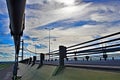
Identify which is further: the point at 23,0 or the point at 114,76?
the point at 114,76

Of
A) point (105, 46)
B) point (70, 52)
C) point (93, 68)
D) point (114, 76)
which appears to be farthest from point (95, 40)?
point (70, 52)

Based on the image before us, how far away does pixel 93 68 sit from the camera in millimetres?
9688

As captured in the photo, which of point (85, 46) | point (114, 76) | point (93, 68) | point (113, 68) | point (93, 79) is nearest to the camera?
point (114, 76)

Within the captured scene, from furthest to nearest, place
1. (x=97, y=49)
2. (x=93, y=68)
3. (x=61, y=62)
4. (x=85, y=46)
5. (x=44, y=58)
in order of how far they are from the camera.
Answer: (x=44, y=58), (x=61, y=62), (x=85, y=46), (x=97, y=49), (x=93, y=68)

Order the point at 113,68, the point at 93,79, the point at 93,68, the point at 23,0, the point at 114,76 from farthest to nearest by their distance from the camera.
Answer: the point at 93,68 < the point at 93,79 < the point at 113,68 < the point at 114,76 < the point at 23,0

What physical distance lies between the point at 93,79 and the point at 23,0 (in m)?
4.11

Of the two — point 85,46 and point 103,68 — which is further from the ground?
point 85,46

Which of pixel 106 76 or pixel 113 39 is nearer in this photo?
pixel 106 76

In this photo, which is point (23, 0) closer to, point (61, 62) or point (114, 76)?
point (114, 76)

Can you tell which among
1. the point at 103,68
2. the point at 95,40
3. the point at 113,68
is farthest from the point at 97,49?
the point at 113,68

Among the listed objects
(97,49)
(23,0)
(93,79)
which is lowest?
(93,79)

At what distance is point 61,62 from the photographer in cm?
1448

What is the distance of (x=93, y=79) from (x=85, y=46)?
3.52 m

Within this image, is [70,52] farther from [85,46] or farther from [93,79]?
[93,79]
